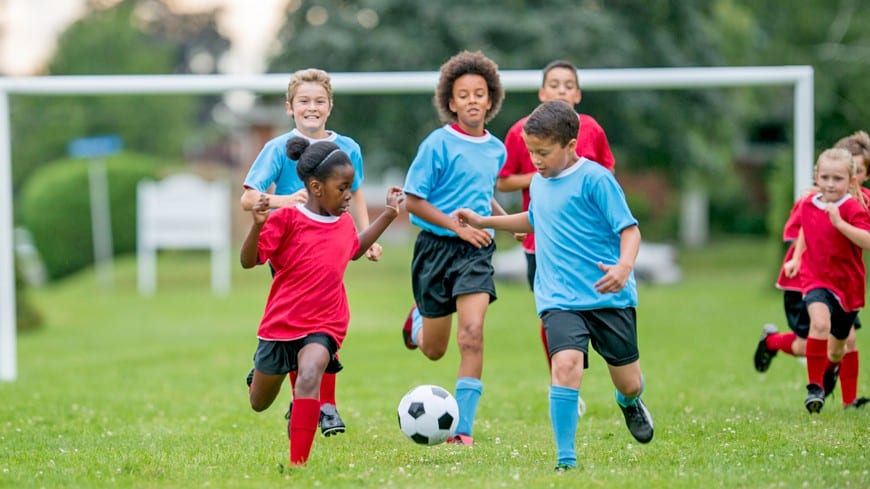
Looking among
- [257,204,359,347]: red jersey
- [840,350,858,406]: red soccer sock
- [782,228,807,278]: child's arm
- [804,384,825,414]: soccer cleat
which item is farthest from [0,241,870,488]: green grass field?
[782,228,807,278]: child's arm

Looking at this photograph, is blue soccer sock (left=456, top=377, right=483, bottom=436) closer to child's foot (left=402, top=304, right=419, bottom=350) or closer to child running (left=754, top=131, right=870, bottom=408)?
child's foot (left=402, top=304, right=419, bottom=350)

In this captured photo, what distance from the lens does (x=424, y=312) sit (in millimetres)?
7418

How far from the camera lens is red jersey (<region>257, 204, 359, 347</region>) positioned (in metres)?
6.15

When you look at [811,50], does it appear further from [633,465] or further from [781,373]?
[633,465]

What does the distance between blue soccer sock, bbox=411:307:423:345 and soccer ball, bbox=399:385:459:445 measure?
3.99 feet

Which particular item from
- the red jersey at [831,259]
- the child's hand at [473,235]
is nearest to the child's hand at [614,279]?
the child's hand at [473,235]

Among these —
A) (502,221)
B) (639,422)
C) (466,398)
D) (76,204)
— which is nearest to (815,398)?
(639,422)

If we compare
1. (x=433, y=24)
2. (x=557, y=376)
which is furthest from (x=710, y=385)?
(x=433, y=24)

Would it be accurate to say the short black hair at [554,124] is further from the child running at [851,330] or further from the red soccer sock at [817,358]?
the red soccer sock at [817,358]

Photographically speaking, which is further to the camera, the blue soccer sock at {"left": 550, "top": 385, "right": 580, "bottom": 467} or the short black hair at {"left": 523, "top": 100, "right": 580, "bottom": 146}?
the short black hair at {"left": 523, "top": 100, "right": 580, "bottom": 146}

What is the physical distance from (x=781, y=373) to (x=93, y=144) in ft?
64.1

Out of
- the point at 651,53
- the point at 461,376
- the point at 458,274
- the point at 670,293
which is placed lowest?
the point at 670,293

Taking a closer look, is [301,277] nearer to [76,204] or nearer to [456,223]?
[456,223]

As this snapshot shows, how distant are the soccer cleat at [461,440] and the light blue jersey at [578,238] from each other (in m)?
1.29
